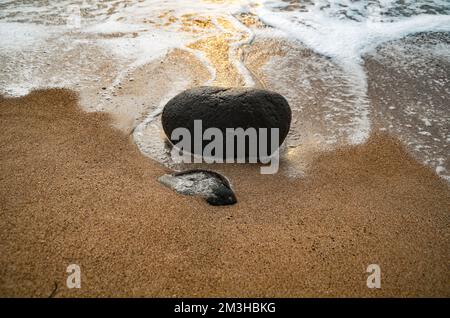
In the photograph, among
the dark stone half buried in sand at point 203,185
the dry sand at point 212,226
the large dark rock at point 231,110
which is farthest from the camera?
the large dark rock at point 231,110

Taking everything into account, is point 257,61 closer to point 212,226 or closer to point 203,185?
point 203,185

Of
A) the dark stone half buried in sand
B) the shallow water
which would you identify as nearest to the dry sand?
the dark stone half buried in sand

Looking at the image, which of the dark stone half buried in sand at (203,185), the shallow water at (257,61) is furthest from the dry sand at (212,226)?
the shallow water at (257,61)

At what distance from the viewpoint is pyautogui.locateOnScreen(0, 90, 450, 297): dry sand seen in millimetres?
1740

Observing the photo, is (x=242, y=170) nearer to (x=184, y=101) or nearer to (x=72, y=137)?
(x=184, y=101)

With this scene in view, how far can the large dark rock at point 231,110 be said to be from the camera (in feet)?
8.80

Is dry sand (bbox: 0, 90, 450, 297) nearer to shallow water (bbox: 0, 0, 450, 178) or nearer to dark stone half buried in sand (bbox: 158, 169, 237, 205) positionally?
dark stone half buried in sand (bbox: 158, 169, 237, 205)

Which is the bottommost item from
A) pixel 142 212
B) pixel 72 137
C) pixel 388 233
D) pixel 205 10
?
pixel 388 233

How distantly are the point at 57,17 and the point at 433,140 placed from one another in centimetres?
611

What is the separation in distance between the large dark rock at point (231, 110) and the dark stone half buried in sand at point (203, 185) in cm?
37

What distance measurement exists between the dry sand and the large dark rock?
41 centimetres

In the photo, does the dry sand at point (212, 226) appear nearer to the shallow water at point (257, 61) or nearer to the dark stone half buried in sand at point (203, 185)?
the dark stone half buried in sand at point (203, 185)

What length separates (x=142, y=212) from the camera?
2152 millimetres
